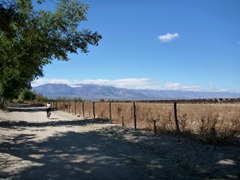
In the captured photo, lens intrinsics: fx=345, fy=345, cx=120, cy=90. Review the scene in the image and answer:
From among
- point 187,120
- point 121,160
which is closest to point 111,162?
point 121,160

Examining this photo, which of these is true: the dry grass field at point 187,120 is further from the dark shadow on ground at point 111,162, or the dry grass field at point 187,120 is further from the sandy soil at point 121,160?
the dark shadow on ground at point 111,162

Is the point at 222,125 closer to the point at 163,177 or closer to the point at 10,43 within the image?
the point at 163,177

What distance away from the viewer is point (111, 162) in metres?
10.0

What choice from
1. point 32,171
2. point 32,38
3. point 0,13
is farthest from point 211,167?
point 32,38

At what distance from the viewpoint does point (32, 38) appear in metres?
22.4

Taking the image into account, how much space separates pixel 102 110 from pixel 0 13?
2017 centimetres

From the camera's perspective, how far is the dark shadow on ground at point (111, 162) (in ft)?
27.6

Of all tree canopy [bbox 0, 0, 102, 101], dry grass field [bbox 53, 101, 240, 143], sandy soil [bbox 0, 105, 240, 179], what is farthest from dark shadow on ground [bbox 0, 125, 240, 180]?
tree canopy [bbox 0, 0, 102, 101]

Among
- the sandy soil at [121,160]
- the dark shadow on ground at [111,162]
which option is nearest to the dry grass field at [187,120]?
the sandy soil at [121,160]

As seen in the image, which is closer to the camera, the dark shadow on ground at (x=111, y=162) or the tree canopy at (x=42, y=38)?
the dark shadow on ground at (x=111, y=162)

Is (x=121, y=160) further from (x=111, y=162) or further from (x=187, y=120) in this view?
(x=187, y=120)

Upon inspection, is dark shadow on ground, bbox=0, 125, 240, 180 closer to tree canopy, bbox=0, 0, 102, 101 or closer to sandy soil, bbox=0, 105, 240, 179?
sandy soil, bbox=0, 105, 240, 179

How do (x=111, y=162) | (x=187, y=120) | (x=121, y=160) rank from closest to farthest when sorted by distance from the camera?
(x=111, y=162), (x=121, y=160), (x=187, y=120)

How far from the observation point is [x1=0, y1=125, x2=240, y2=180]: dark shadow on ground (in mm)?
8422
